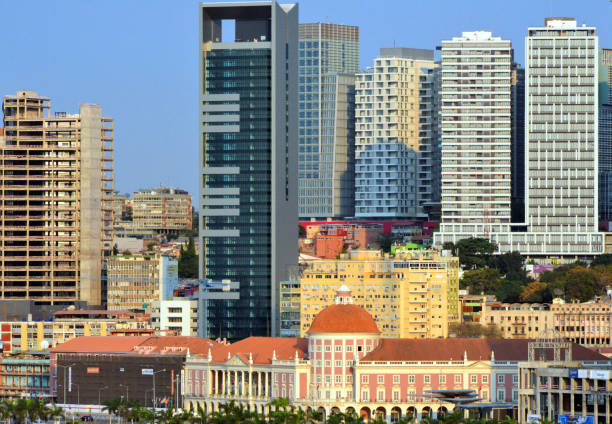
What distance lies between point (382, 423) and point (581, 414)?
2030 cm

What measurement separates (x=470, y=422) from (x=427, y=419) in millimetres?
7369

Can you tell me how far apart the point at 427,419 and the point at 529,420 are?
10443mm

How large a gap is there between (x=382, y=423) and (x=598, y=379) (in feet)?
74.2

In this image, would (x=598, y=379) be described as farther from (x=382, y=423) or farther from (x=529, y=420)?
(x=382, y=423)

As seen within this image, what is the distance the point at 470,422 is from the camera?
190 meters

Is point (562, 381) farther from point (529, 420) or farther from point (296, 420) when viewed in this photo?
point (296, 420)

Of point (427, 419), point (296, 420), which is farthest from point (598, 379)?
point (296, 420)

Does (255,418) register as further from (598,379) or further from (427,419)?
(598,379)

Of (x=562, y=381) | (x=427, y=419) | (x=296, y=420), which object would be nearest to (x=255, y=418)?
(x=296, y=420)

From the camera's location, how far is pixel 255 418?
19950 cm

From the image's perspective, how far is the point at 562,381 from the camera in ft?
647

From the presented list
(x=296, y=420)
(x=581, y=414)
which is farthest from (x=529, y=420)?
(x=296, y=420)

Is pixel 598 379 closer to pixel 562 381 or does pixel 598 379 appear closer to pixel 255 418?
pixel 562 381

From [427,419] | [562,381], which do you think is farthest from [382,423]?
[562,381]
